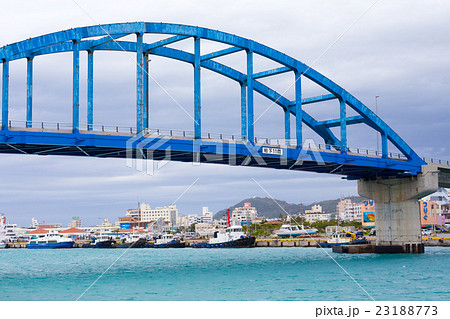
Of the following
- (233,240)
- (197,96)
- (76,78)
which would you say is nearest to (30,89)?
(76,78)

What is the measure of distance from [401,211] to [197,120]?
108ft

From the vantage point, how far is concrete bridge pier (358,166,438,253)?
66.5 m

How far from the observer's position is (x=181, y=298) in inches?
1200

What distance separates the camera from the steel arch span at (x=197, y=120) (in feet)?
127

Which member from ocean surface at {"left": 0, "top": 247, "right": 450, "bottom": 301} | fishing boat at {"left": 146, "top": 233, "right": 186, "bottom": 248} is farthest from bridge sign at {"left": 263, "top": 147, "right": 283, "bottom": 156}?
fishing boat at {"left": 146, "top": 233, "right": 186, "bottom": 248}

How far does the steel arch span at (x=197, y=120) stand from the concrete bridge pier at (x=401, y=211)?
159 cm

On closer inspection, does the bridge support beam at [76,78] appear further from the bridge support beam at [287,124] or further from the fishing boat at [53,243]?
the fishing boat at [53,243]

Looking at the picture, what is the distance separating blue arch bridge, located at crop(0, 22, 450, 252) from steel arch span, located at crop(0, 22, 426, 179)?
2.8 inches

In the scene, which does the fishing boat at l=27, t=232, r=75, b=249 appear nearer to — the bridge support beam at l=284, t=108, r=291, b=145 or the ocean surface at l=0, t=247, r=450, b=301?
the bridge support beam at l=284, t=108, r=291, b=145

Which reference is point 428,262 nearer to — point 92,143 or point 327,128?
point 327,128

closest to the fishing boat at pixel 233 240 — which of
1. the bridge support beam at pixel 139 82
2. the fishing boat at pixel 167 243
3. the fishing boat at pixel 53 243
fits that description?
the fishing boat at pixel 167 243

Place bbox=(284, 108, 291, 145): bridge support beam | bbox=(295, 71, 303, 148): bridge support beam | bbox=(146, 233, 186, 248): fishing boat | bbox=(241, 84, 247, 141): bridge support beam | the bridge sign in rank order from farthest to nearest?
bbox=(146, 233, 186, 248): fishing boat < bbox=(284, 108, 291, 145): bridge support beam < bbox=(295, 71, 303, 148): bridge support beam < bbox=(241, 84, 247, 141): bridge support beam < the bridge sign

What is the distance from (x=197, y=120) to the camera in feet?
148
